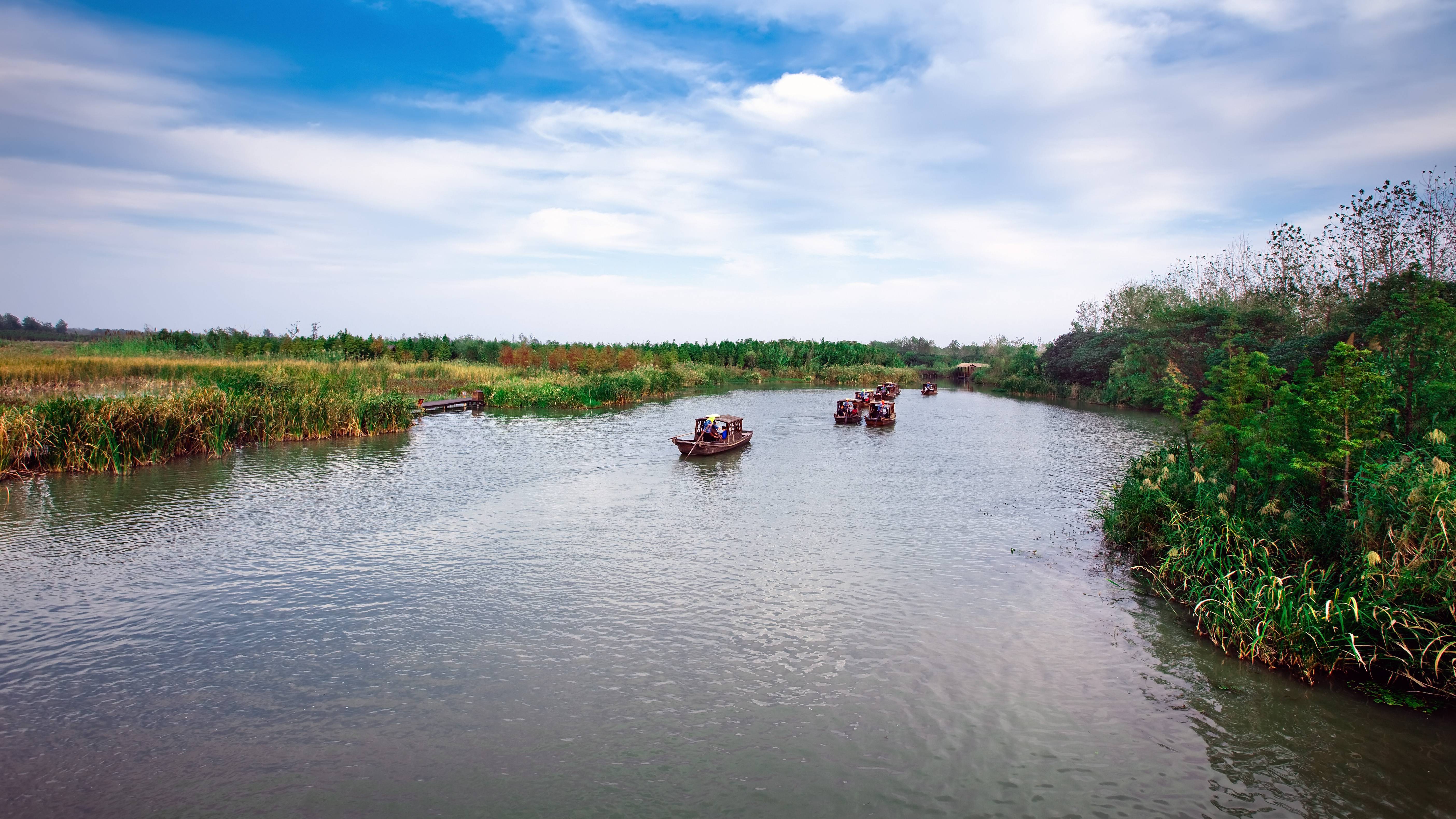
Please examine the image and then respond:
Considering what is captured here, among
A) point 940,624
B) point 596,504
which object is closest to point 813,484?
point 596,504

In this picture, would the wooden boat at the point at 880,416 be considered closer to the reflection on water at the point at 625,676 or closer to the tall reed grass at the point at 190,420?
the reflection on water at the point at 625,676

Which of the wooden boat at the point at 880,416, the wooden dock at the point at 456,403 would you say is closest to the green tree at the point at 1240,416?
the wooden boat at the point at 880,416

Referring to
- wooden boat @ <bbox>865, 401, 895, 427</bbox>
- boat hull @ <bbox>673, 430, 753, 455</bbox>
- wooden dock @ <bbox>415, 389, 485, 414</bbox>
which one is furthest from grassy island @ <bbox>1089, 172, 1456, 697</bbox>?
wooden dock @ <bbox>415, 389, 485, 414</bbox>

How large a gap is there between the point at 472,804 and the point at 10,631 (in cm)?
798

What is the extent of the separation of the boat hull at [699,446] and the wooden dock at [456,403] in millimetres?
18497

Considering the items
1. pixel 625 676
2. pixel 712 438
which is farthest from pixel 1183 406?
pixel 712 438

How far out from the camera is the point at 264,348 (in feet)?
178

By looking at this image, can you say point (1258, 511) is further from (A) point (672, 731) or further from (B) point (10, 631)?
(B) point (10, 631)

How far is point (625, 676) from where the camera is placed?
28.6ft

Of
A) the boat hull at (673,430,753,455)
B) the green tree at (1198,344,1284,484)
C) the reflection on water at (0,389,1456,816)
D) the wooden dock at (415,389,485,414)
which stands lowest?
the reflection on water at (0,389,1456,816)

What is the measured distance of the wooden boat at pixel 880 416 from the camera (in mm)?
36500

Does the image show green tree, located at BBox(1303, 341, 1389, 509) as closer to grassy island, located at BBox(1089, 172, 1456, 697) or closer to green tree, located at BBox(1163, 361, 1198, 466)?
grassy island, located at BBox(1089, 172, 1456, 697)

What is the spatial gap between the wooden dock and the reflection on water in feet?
68.0

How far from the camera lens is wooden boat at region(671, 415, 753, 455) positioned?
24828 millimetres
